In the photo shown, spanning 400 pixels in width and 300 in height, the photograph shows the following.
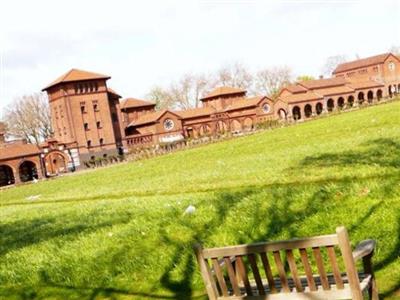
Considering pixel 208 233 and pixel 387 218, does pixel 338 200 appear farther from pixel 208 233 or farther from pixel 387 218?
pixel 208 233

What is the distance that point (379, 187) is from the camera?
24.5 ft

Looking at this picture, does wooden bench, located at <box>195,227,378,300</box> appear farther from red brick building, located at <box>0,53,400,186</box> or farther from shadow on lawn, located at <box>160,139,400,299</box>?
red brick building, located at <box>0,53,400,186</box>

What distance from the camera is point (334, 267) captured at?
3.44 m

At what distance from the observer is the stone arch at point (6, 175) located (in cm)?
6475

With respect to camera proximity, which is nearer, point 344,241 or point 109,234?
point 344,241

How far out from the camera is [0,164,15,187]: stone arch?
64750 mm

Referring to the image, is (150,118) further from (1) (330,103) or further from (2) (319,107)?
(1) (330,103)

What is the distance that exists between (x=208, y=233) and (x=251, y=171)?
7.77m

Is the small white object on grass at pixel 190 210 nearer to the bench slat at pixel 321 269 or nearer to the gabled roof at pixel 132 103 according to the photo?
the bench slat at pixel 321 269

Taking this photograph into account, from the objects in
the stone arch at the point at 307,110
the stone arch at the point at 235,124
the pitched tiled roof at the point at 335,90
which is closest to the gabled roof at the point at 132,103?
the stone arch at the point at 235,124

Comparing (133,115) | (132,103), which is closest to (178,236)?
(133,115)

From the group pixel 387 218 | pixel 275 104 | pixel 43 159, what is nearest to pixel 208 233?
pixel 387 218

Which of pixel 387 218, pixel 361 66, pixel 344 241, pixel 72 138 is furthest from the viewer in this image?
pixel 361 66

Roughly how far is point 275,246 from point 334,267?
0.42 metres
